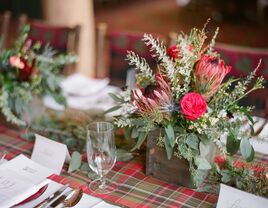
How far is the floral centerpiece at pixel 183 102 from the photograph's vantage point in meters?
1.10

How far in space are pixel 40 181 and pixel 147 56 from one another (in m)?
1.18

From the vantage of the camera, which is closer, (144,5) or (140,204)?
(140,204)

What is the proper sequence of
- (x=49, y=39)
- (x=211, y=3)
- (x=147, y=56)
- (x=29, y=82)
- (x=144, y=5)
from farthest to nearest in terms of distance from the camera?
(x=144, y=5), (x=211, y=3), (x=49, y=39), (x=147, y=56), (x=29, y=82)

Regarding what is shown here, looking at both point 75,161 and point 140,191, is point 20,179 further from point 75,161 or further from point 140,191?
point 140,191

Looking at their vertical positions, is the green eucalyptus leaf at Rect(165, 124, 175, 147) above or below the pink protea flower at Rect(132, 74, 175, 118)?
below

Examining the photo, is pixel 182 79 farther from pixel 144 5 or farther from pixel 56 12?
pixel 144 5

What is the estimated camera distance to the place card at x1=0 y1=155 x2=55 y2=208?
1.09 metres

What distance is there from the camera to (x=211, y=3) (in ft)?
24.4

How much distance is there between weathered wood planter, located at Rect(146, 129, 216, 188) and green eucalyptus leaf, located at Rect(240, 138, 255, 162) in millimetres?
102

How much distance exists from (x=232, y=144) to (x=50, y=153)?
0.57 m

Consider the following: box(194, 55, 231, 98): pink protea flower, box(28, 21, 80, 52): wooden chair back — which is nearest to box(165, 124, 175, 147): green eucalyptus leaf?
box(194, 55, 231, 98): pink protea flower

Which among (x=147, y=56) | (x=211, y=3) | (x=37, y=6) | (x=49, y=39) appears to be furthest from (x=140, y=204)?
(x=211, y=3)

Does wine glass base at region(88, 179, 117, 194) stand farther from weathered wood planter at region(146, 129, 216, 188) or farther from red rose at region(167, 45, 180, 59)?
red rose at region(167, 45, 180, 59)

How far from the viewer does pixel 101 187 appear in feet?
3.94
